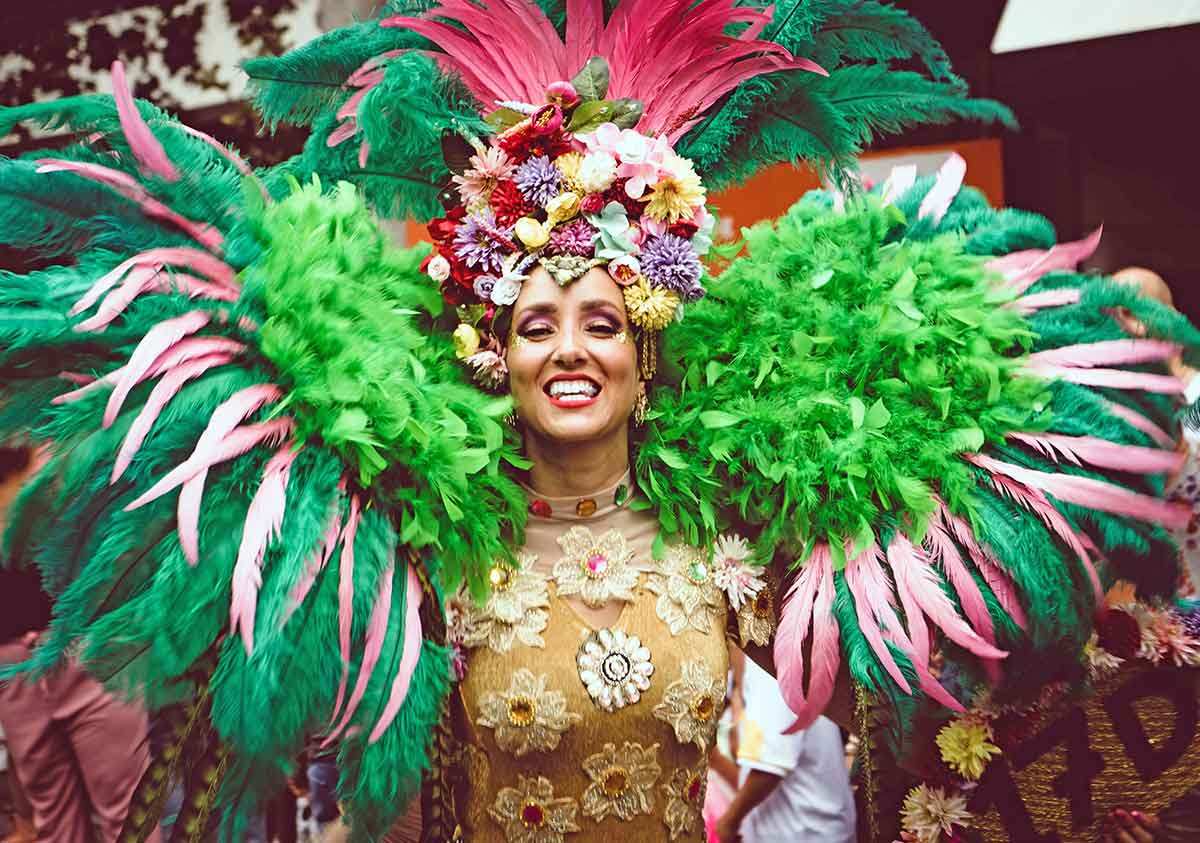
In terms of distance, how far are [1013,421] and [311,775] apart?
2079mm

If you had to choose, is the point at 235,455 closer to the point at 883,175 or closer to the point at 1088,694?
the point at 1088,694

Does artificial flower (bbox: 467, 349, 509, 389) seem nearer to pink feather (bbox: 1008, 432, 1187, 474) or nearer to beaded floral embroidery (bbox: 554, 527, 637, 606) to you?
beaded floral embroidery (bbox: 554, 527, 637, 606)

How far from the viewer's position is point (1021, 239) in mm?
1916

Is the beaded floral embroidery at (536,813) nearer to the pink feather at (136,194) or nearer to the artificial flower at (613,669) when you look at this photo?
the artificial flower at (613,669)

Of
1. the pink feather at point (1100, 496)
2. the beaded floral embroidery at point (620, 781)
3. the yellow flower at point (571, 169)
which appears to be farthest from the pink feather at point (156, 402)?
the pink feather at point (1100, 496)

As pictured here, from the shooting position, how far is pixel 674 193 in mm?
1759

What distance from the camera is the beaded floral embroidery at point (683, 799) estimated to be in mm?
1739

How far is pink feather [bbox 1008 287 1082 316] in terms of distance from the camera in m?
1.83

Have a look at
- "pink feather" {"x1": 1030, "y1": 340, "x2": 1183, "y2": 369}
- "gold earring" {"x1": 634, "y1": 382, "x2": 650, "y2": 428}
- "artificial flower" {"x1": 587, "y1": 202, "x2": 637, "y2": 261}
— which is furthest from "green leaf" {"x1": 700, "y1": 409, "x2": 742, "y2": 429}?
"pink feather" {"x1": 1030, "y1": 340, "x2": 1183, "y2": 369}

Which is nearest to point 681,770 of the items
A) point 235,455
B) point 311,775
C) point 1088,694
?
point 1088,694

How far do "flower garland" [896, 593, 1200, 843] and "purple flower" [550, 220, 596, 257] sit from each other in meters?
1.04

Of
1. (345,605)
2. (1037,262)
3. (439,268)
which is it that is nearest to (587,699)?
(345,605)

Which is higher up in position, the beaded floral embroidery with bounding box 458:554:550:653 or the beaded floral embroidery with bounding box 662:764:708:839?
the beaded floral embroidery with bounding box 458:554:550:653

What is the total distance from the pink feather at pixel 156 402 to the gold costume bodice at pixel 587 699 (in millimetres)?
591
